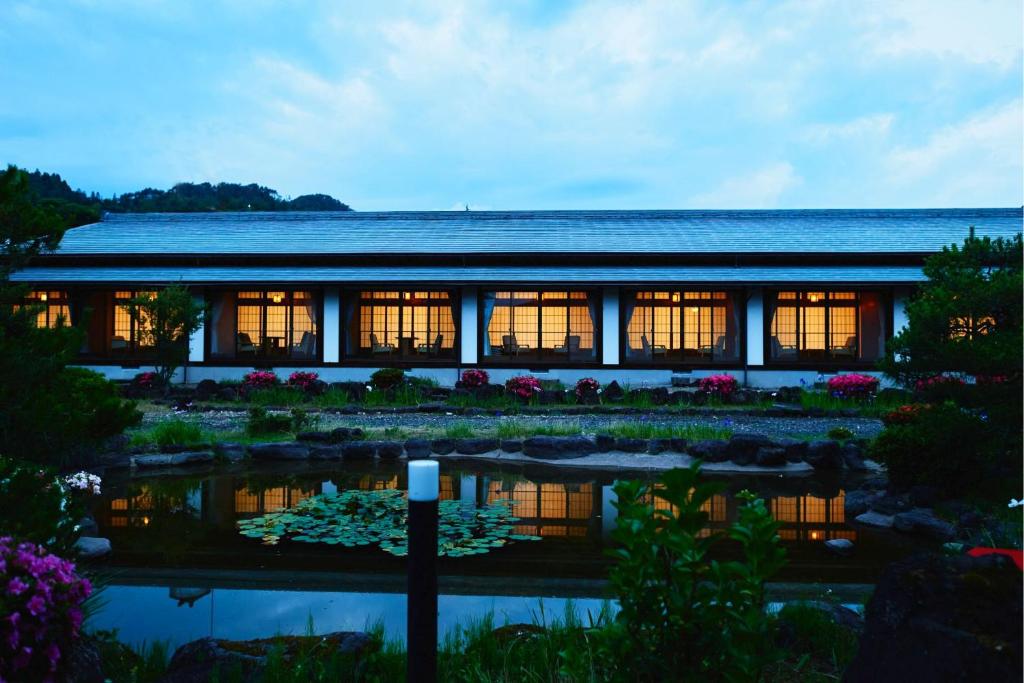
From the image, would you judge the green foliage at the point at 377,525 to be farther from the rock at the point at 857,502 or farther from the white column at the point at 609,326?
the white column at the point at 609,326

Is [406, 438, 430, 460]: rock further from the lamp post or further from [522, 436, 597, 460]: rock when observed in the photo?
the lamp post

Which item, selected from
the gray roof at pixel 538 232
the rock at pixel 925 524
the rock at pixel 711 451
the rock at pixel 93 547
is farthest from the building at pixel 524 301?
the rock at pixel 93 547

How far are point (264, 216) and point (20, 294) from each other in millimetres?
20773

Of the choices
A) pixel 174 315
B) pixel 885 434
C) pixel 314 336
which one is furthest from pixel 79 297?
pixel 885 434

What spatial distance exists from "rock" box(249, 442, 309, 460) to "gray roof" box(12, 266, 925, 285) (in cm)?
920

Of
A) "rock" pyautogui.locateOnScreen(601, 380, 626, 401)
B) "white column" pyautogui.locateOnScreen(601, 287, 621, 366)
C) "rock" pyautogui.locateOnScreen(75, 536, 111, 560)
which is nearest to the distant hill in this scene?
"white column" pyautogui.locateOnScreen(601, 287, 621, 366)

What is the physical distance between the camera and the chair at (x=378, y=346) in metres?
19.5

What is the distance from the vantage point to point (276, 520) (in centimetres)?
666

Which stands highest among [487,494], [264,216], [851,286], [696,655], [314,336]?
[264,216]

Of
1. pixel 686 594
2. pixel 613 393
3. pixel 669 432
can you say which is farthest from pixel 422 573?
pixel 613 393

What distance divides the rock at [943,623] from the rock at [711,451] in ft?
22.5

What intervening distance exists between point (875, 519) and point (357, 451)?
674 cm

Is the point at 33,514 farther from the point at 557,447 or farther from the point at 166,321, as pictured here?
the point at 166,321

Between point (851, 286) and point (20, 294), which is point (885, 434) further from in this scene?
point (851, 286)
